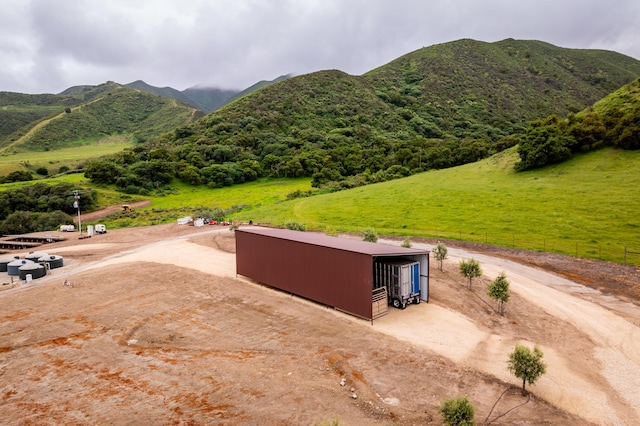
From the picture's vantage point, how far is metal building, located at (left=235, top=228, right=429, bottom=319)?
18.8m

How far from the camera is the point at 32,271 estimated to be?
2814 cm

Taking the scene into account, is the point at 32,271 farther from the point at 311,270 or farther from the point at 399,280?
the point at 399,280

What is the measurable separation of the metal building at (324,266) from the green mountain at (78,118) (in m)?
132

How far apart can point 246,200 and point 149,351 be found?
182ft

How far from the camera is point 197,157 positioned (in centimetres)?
9162

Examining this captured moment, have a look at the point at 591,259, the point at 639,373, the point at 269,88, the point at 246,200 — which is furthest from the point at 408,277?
the point at 269,88

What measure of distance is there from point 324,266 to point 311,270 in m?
1.11

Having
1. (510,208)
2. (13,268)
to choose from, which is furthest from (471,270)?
(13,268)

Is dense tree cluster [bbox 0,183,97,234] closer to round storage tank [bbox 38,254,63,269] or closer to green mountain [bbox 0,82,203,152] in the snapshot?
round storage tank [bbox 38,254,63,269]

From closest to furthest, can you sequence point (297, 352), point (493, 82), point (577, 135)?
1. point (297, 352)
2. point (577, 135)
3. point (493, 82)

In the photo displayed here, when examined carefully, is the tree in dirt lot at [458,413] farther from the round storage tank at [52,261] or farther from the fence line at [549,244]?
the round storage tank at [52,261]

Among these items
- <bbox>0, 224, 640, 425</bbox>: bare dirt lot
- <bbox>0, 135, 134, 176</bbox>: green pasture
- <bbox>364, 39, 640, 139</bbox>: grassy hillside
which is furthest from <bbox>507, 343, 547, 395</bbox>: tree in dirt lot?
<bbox>364, 39, 640, 139</bbox>: grassy hillside

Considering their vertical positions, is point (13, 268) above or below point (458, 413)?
above

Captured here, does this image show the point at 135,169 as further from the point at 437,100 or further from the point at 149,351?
the point at 437,100
